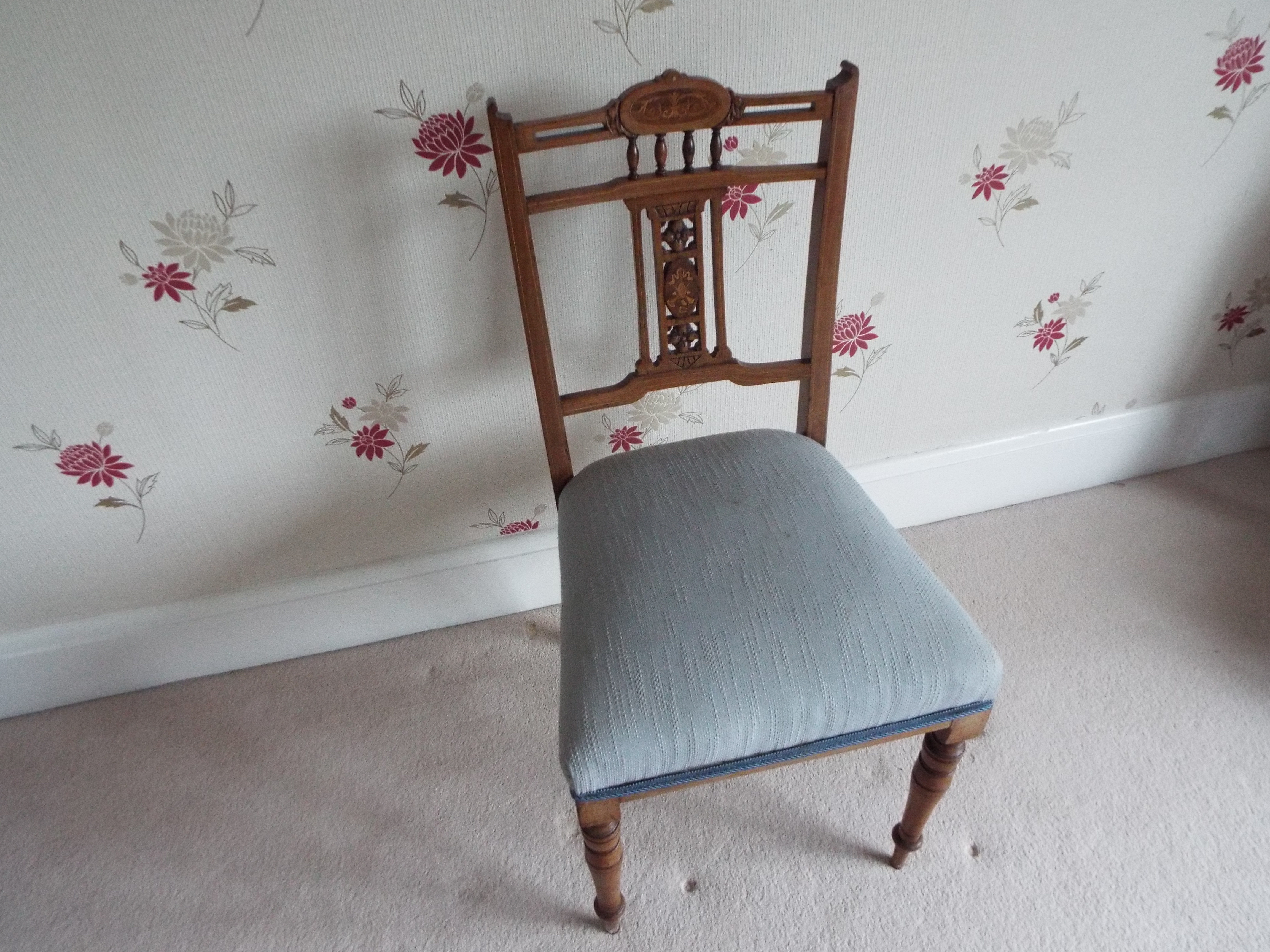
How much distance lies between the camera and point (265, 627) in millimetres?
1227

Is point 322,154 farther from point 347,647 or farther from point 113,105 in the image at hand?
point 347,647

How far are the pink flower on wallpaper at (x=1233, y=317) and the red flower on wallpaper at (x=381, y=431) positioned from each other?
1.37 metres

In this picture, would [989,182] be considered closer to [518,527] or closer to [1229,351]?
[1229,351]

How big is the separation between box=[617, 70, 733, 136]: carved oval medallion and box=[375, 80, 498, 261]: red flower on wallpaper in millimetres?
198

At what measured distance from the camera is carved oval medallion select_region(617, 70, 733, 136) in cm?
72

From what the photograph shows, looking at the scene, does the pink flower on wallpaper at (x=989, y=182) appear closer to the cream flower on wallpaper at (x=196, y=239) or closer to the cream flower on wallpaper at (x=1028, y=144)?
the cream flower on wallpaper at (x=1028, y=144)

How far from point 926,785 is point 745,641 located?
0.32 metres

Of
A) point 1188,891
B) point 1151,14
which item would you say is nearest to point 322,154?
point 1151,14

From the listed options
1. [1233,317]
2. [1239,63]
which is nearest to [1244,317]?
[1233,317]

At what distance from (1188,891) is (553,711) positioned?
2.83 ft

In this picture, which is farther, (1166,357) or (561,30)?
(1166,357)

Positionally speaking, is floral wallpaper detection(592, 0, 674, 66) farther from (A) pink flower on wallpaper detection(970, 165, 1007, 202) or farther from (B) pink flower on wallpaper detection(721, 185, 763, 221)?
(A) pink flower on wallpaper detection(970, 165, 1007, 202)

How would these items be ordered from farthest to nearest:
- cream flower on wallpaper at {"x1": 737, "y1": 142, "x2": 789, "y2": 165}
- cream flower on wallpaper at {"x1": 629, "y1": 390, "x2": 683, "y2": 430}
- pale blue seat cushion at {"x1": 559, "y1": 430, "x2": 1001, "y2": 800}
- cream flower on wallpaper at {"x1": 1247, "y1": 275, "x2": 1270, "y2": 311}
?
cream flower on wallpaper at {"x1": 1247, "y1": 275, "x2": 1270, "y2": 311} < cream flower on wallpaper at {"x1": 629, "y1": 390, "x2": 683, "y2": 430} < cream flower on wallpaper at {"x1": 737, "y1": 142, "x2": 789, "y2": 165} < pale blue seat cushion at {"x1": 559, "y1": 430, "x2": 1001, "y2": 800}

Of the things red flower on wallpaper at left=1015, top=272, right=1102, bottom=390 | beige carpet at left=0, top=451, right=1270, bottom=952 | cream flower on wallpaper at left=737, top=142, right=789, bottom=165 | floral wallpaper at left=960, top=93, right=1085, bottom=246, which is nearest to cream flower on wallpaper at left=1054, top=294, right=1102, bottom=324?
red flower on wallpaper at left=1015, top=272, right=1102, bottom=390
